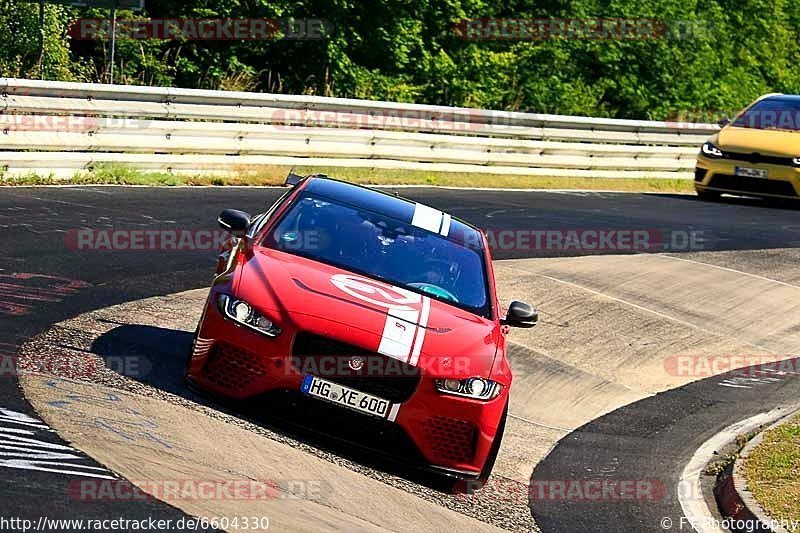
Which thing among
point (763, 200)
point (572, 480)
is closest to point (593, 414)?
point (572, 480)

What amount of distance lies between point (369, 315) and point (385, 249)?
1046 mm

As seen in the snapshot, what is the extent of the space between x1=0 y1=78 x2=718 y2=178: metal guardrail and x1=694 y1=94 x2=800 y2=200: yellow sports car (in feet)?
9.35

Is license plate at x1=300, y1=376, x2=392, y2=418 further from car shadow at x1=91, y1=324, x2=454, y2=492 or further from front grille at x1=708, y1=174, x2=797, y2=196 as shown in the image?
front grille at x1=708, y1=174, x2=797, y2=196

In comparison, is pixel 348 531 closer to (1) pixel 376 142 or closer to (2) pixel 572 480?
(2) pixel 572 480

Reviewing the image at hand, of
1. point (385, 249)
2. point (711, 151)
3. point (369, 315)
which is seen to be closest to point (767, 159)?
point (711, 151)

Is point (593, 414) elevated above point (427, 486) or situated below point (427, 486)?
below

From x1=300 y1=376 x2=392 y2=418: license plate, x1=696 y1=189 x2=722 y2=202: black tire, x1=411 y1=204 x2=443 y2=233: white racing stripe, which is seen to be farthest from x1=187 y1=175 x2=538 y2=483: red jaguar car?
x1=696 y1=189 x2=722 y2=202: black tire

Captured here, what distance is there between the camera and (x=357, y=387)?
7.66 meters

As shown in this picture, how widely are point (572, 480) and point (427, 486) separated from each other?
148 centimetres

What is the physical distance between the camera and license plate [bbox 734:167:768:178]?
858 inches

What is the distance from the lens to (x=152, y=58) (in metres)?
26.1

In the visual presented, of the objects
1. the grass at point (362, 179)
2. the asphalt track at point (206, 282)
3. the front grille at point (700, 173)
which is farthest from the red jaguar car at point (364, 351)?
the front grille at point (700, 173)

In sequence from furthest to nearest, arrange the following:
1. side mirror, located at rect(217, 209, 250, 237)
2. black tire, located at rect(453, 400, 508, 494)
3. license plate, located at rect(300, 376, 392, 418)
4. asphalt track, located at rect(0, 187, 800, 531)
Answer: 1. side mirror, located at rect(217, 209, 250, 237)
2. black tire, located at rect(453, 400, 508, 494)
3. asphalt track, located at rect(0, 187, 800, 531)
4. license plate, located at rect(300, 376, 392, 418)

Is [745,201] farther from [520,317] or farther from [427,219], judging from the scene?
[520,317]
